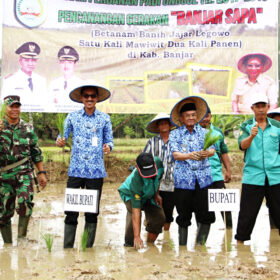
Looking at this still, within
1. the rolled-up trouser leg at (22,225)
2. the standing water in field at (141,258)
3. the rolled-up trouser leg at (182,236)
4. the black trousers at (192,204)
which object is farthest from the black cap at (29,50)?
the rolled-up trouser leg at (182,236)

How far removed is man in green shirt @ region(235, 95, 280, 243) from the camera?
495 cm

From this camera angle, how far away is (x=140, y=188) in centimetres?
477

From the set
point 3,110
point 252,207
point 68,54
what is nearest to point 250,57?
point 68,54

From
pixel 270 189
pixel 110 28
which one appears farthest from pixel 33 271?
pixel 110 28

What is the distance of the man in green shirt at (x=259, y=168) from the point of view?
16.2ft

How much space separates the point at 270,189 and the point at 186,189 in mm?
970

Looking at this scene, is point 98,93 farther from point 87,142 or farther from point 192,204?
point 192,204

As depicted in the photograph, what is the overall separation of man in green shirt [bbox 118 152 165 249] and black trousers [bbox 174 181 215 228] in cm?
28

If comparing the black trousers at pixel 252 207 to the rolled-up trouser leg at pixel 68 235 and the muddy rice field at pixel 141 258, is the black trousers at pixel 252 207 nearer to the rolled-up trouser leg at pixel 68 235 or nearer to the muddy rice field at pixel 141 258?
the muddy rice field at pixel 141 258

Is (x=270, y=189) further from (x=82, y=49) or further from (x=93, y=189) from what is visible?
(x=82, y=49)

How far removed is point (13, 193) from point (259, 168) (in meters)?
2.76

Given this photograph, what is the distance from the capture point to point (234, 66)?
888 cm

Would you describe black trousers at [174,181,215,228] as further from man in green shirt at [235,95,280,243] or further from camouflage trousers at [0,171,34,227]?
camouflage trousers at [0,171,34,227]

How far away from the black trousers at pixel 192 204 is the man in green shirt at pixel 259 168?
0.45 meters
